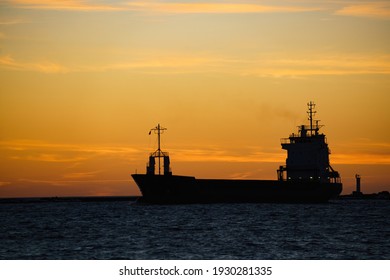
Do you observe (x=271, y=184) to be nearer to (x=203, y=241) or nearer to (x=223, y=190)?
(x=223, y=190)

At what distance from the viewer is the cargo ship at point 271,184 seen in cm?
10831

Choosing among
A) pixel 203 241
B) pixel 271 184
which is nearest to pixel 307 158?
pixel 271 184

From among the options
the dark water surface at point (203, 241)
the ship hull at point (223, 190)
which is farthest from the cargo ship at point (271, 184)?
the dark water surface at point (203, 241)

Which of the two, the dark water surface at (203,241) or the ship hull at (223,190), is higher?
the ship hull at (223,190)

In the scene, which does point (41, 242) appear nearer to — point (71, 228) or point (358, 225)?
point (71, 228)

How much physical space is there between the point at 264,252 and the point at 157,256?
6197mm

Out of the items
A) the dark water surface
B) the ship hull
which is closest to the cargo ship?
the ship hull

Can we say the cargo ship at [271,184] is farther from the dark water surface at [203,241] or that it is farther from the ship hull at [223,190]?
the dark water surface at [203,241]

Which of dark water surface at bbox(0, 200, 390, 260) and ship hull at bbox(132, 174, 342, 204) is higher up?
ship hull at bbox(132, 174, 342, 204)

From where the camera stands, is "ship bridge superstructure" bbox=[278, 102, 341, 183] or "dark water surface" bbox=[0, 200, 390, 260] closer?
"dark water surface" bbox=[0, 200, 390, 260]

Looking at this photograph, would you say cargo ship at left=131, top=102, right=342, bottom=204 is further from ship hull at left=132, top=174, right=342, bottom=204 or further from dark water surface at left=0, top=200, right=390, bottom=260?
dark water surface at left=0, top=200, right=390, bottom=260

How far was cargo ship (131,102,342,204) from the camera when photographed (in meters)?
108

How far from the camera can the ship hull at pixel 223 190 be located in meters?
108

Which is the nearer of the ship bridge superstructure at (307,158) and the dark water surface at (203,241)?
the dark water surface at (203,241)
